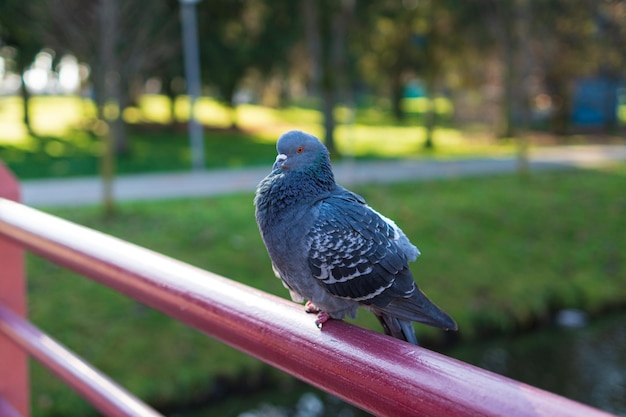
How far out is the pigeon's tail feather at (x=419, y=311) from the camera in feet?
5.14

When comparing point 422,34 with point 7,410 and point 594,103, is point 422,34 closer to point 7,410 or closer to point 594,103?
point 594,103

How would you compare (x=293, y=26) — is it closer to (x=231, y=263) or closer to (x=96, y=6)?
(x=96, y=6)

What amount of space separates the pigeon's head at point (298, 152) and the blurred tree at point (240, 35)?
55.6 feet

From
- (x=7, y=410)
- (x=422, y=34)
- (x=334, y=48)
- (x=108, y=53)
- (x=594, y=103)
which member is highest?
(x=422, y=34)

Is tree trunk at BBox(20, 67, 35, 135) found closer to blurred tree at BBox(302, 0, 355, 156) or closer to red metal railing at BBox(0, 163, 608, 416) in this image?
blurred tree at BBox(302, 0, 355, 156)

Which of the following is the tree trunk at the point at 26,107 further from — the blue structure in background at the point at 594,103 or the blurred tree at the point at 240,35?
the blue structure in background at the point at 594,103

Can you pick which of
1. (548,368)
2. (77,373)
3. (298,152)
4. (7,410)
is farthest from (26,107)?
(298,152)

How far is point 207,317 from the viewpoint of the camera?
4.82 feet

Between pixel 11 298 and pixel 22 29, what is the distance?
620 inches

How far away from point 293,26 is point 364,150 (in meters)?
3.73

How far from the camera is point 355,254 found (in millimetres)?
1670

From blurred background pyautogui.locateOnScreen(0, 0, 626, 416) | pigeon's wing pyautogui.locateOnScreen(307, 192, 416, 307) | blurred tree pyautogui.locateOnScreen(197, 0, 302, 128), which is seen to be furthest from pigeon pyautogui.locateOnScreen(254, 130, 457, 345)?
blurred tree pyautogui.locateOnScreen(197, 0, 302, 128)

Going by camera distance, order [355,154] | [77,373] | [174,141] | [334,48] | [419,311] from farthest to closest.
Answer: [174,141] < [355,154] < [334,48] < [77,373] < [419,311]

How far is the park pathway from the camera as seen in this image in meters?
11.7
